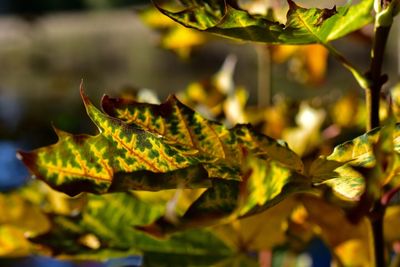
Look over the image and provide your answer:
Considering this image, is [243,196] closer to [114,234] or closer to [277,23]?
[277,23]

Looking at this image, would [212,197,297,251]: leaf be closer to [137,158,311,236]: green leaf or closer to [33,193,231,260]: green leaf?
[33,193,231,260]: green leaf

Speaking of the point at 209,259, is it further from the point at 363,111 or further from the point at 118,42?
the point at 118,42

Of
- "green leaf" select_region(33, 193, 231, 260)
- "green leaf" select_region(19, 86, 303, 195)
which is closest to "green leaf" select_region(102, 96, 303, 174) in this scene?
"green leaf" select_region(19, 86, 303, 195)

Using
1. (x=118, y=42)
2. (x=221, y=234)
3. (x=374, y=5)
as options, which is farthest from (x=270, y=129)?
(x=118, y=42)

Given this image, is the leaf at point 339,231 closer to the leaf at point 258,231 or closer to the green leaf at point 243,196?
the leaf at point 258,231

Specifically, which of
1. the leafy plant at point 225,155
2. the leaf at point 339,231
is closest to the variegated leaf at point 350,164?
the leafy plant at point 225,155
